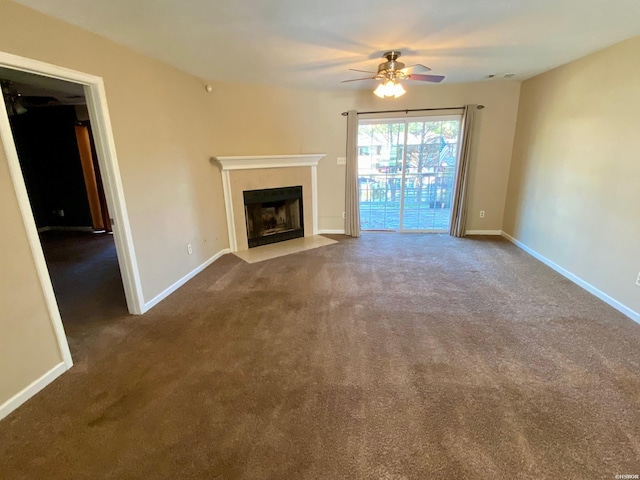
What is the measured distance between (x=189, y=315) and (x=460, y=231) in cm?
447

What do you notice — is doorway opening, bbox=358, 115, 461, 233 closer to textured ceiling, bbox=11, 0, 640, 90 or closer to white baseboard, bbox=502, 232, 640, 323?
white baseboard, bbox=502, 232, 640, 323

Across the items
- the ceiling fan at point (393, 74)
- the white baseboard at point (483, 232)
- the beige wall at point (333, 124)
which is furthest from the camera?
the white baseboard at point (483, 232)

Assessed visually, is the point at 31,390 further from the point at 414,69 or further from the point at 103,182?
the point at 414,69

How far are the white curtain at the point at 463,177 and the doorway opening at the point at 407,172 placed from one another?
17 centimetres

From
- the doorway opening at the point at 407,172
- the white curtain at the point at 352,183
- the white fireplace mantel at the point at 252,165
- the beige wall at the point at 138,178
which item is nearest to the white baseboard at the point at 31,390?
the beige wall at the point at 138,178

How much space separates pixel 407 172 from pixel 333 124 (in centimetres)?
154

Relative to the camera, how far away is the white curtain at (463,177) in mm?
4926

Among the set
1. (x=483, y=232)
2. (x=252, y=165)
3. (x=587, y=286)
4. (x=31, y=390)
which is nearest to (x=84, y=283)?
(x=31, y=390)

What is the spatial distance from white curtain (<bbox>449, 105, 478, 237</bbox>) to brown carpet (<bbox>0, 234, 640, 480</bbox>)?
6.84ft

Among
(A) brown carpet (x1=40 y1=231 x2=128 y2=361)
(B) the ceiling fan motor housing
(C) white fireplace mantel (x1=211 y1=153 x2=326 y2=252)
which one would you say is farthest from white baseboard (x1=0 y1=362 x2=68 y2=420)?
(B) the ceiling fan motor housing

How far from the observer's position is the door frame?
6.23ft

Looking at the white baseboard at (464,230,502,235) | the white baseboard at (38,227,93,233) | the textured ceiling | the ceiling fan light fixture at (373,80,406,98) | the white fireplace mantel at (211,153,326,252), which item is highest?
the textured ceiling

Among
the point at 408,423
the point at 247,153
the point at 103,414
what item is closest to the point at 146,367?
the point at 103,414

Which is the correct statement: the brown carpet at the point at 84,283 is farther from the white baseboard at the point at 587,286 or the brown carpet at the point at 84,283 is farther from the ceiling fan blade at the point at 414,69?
the white baseboard at the point at 587,286
